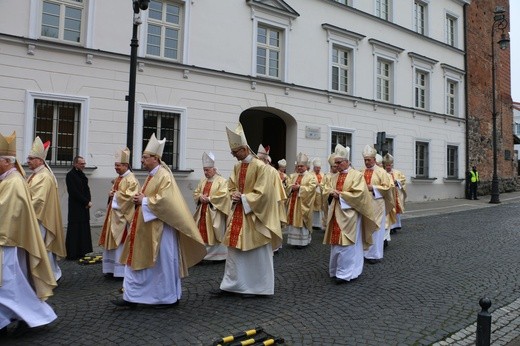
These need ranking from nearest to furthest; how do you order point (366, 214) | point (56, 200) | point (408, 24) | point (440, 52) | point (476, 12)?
point (56, 200), point (366, 214), point (408, 24), point (440, 52), point (476, 12)

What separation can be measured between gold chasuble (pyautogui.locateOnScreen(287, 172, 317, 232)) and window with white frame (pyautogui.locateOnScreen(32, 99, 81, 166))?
234 inches

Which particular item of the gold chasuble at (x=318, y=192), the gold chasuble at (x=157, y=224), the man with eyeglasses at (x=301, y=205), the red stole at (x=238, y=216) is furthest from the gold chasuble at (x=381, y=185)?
the gold chasuble at (x=157, y=224)

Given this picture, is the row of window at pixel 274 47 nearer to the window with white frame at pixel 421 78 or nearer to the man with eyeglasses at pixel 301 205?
the window with white frame at pixel 421 78

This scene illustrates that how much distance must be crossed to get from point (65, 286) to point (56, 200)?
1266 mm

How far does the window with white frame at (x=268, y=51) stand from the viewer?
51.4 ft

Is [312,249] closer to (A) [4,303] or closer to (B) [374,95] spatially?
(A) [4,303]

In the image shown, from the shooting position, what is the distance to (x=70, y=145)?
38.8ft

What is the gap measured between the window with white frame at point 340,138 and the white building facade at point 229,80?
0.13 m

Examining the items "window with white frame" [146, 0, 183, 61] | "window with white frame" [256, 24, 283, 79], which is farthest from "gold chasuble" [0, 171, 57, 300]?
"window with white frame" [256, 24, 283, 79]

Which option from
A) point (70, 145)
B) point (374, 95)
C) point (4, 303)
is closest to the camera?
point (4, 303)

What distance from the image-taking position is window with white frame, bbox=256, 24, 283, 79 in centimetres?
1566

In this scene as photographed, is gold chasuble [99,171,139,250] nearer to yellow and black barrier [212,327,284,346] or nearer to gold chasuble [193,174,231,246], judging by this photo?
gold chasuble [193,174,231,246]

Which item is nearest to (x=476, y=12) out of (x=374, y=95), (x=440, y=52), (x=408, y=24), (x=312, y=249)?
(x=440, y=52)

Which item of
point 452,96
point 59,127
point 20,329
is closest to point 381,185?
point 20,329
